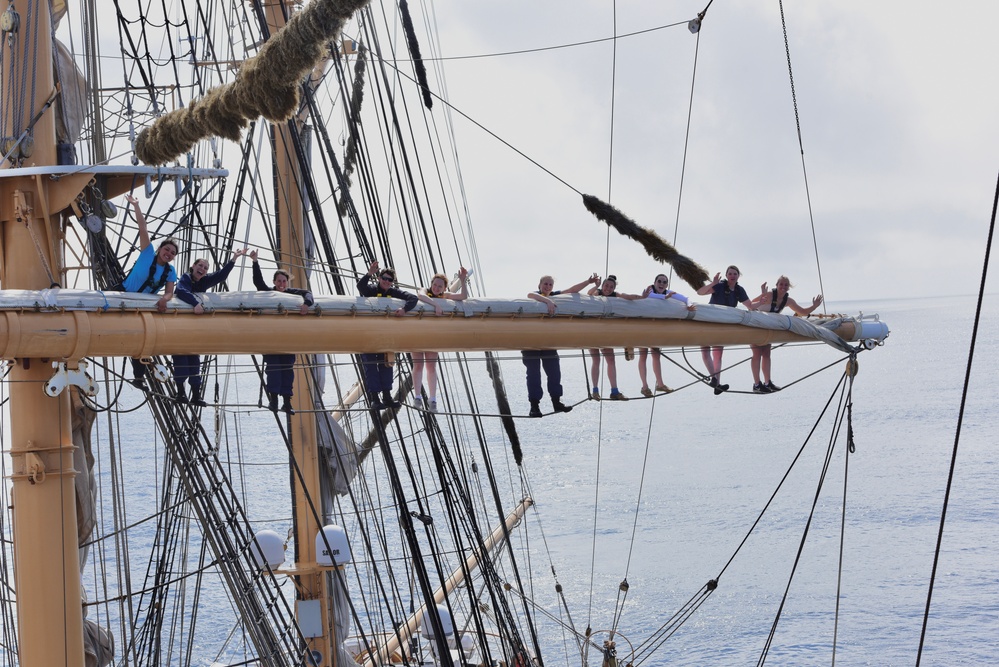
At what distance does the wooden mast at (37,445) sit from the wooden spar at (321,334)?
0.33 meters

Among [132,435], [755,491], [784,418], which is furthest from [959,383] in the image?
[132,435]

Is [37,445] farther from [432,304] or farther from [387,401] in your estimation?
[432,304]

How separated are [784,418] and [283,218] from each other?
4053cm

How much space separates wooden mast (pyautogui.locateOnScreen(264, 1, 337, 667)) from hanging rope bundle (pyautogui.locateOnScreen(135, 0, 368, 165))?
306cm

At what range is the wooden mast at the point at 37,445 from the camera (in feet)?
23.0

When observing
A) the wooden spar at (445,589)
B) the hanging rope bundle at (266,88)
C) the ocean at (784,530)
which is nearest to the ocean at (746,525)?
the ocean at (784,530)

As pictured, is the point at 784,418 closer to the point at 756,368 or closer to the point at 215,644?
the point at 215,644

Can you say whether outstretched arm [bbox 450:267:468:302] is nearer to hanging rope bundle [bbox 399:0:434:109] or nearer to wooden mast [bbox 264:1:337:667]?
hanging rope bundle [bbox 399:0:434:109]

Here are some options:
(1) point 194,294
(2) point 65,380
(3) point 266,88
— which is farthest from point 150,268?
(3) point 266,88

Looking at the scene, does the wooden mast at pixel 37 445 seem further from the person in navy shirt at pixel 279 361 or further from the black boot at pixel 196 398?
the person in navy shirt at pixel 279 361

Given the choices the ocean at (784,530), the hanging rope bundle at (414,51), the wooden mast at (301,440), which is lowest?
the ocean at (784,530)

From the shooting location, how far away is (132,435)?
60.6 m

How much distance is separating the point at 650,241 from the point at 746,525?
22.9 metres

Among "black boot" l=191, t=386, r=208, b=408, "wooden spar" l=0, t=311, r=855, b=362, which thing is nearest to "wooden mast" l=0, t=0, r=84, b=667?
"wooden spar" l=0, t=311, r=855, b=362
